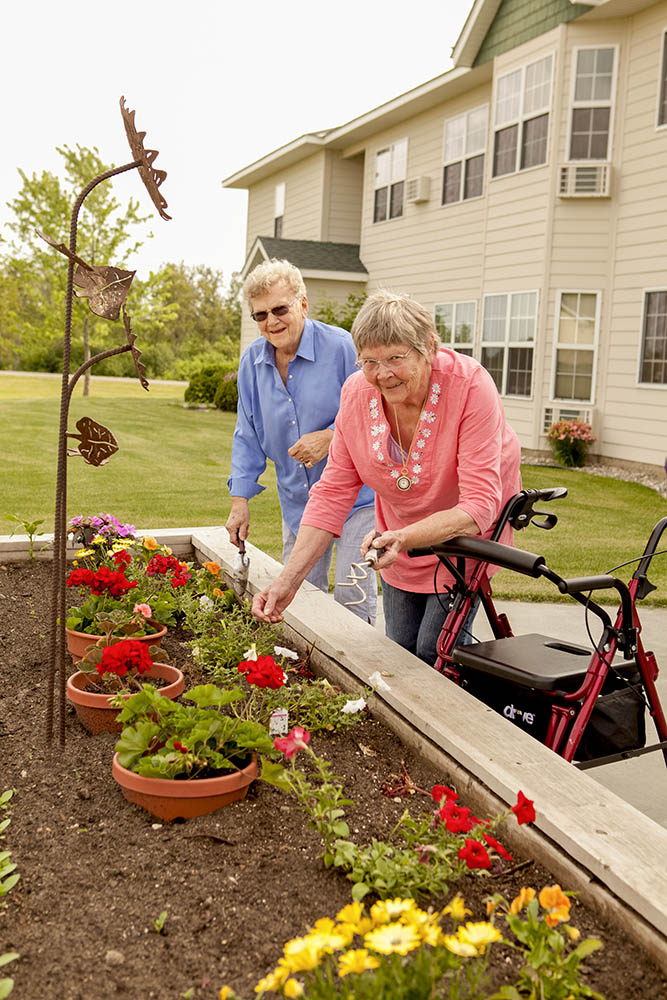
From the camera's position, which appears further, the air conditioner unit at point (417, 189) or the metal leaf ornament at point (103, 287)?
the air conditioner unit at point (417, 189)

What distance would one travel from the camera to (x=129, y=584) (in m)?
3.20

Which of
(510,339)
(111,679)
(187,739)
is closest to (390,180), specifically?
(510,339)

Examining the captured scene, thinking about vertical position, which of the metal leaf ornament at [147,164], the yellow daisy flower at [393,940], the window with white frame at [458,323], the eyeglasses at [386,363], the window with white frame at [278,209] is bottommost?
the yellow daisy flower at [393,940]

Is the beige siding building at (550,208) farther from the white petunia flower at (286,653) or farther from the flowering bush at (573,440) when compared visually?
the white petunia flower at (286,653)

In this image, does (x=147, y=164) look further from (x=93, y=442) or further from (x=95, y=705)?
(x=95, y=705)

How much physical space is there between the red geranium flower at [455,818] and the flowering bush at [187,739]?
0.51 m

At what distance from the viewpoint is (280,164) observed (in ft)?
69.8

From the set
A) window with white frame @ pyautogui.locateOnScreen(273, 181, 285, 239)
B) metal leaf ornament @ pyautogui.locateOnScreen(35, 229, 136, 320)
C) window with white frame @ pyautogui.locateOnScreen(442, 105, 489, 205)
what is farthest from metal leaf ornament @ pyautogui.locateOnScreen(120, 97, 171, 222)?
window with white frame @ pyautogui.locateOnScreen(273, 181, 285, 239)

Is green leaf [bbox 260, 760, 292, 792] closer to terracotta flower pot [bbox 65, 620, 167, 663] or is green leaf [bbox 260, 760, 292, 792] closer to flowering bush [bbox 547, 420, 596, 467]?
terracotta flower pot [bbox 65, 620, 167, 663]

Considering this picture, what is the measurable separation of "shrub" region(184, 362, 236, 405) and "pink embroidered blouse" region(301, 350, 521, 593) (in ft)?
68.0

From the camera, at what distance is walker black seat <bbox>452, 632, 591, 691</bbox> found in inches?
95.0

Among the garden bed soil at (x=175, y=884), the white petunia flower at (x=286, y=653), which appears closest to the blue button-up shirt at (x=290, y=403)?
the white petunia flower at (x=286, y=653)

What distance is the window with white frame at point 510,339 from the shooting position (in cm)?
1335

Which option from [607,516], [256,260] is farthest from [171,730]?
[256,260]
